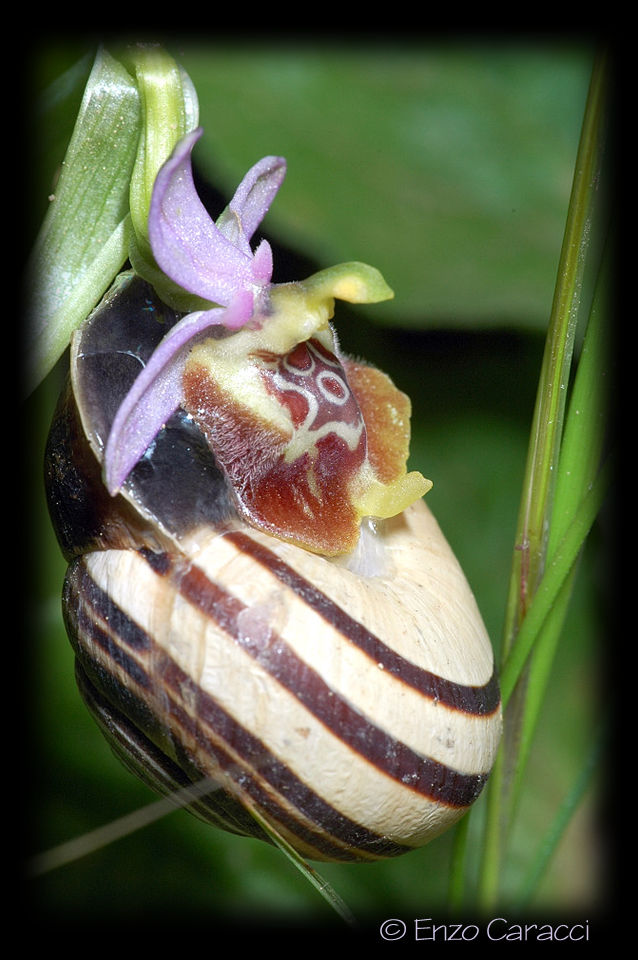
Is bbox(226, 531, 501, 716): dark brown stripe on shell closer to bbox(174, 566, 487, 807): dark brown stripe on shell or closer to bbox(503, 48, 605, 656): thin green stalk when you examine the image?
bbox(174, 566, 487, 807): dark brown stripe on shell

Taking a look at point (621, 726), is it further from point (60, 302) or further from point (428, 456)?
point (60, 302)

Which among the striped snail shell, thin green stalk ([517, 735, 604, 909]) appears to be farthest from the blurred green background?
the striped snail shell

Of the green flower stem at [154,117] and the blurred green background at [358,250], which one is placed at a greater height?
the green flower stem at [154,117]

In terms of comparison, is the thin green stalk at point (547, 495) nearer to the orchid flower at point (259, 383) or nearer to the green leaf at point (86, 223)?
the orchid flower at point (259, 383)

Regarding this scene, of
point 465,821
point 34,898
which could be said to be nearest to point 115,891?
point 34,898

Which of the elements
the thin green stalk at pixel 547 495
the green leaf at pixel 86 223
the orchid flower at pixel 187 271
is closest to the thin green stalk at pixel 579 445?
the thin green stalk at pixel 547 495

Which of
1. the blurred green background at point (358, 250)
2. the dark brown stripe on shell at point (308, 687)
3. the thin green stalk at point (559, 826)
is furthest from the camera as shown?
the blurred green background at point (358, 250)

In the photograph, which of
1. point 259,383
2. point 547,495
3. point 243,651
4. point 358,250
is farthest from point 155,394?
point 358,250
